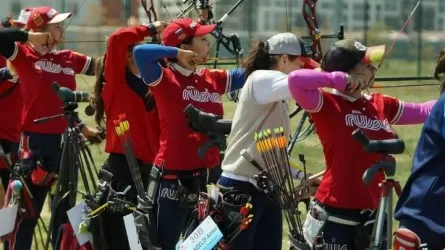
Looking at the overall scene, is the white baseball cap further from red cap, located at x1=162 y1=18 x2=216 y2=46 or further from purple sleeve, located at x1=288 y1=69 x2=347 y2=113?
red cap, located at x1=162 y1=18 x2=216 y2=46

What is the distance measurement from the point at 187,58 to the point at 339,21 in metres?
15.5

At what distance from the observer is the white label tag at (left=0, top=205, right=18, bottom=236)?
6.38 meters

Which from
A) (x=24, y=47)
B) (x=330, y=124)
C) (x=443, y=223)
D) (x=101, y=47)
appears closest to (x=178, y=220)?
(x=330, y=124)

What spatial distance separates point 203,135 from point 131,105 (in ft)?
2.06

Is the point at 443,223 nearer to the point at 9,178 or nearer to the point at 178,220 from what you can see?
the point at 178,220

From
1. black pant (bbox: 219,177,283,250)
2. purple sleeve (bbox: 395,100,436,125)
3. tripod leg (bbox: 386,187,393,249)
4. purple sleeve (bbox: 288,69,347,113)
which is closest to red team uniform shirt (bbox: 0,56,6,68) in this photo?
black pant (bbox: 219,177,283,250)

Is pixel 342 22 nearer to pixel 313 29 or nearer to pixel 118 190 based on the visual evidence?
pixel 313 29

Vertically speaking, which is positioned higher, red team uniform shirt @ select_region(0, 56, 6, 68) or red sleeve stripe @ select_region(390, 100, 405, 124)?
red sleeve stripe @ select_region(390, 100, 405, 124)

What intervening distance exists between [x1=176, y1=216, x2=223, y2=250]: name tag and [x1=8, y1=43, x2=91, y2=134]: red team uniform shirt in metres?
1.85

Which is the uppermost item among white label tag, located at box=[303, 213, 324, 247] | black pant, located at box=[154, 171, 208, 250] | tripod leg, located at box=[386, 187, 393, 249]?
tripod leg, located at box=[386, 187, 393, 249]

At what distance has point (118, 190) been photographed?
6.06 m

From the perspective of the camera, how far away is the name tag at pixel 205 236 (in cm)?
496

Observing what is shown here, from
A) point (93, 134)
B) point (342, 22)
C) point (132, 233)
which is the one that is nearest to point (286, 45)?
point (132, 233)

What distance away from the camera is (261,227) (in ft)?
17.3
